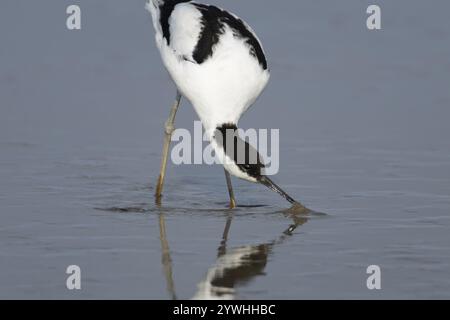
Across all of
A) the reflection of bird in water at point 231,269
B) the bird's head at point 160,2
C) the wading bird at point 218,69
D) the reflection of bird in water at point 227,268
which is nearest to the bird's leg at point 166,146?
the wading bird at point 218,69

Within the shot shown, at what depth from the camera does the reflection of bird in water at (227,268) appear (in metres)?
6.36

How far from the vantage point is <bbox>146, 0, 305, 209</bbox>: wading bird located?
8648 millimetres

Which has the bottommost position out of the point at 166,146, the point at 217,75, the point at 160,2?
the point at 166,146

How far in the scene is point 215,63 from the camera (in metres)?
8.66

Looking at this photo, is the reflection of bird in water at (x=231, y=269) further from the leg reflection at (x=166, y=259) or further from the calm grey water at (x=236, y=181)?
the leg reflection at (x=166, y=259)

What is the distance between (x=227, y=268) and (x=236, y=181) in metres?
3.08

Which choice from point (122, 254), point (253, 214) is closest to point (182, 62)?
point (253, 214)

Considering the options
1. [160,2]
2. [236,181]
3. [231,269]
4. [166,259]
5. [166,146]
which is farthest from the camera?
[236,181]

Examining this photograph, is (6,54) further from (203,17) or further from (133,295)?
(133,295)

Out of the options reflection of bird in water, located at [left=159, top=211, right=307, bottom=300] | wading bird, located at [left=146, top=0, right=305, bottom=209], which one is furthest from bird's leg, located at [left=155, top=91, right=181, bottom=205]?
reflection of bird in water, located at [left=159, top=211, right=307, bottom=300]

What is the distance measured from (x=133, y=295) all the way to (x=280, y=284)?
2.92 ft

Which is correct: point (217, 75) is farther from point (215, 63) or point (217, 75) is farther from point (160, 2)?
point (160, 2)

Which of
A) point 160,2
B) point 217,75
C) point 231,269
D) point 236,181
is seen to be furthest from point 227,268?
point 160,2

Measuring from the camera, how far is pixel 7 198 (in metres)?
8.57
